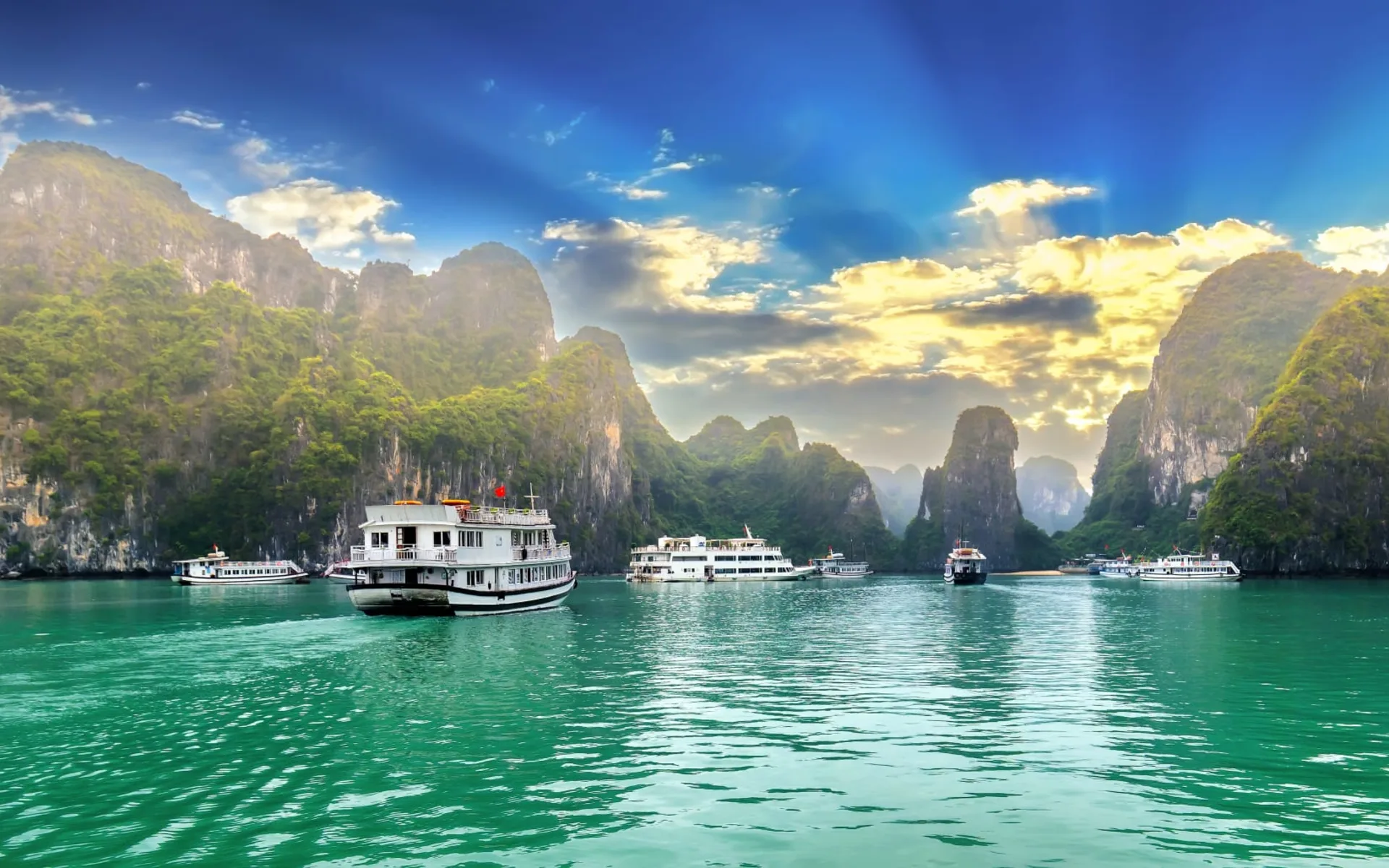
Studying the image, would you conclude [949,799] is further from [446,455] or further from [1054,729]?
[446,455]

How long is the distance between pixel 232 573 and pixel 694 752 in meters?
120

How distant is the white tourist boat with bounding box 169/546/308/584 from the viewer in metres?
117

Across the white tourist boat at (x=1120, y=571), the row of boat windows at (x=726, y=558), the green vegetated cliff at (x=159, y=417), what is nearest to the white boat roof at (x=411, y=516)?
the row of boat windows at (x=726, y=558)

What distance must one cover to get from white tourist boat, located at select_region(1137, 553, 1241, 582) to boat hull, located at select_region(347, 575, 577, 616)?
11591cm

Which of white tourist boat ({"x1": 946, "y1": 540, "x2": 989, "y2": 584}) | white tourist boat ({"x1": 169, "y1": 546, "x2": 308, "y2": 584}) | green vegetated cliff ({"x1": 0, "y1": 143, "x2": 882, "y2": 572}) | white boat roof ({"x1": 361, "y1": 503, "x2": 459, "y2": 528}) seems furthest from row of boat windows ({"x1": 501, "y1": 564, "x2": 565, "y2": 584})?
green vegetated cliff ({"x1": 0, "y1": 143, "x2": 882, "y2": 572})

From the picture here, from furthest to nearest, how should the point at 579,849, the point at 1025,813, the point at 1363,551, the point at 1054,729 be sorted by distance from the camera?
the point at 1363,551 < the point at 1054,729 < the point at 1025,813 < the point at 579,849

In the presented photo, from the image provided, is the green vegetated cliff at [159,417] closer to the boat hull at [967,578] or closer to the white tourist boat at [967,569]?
the white tourist boat at [967,569]

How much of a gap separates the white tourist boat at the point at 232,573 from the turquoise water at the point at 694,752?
79617mm

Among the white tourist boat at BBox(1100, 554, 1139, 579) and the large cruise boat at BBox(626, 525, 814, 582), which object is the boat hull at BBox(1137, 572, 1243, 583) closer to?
the white tourist boat at BBox(1100, 554, 1139, 579)

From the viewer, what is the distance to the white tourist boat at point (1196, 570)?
5320 inches

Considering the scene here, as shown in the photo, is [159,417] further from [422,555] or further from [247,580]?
[422,555]

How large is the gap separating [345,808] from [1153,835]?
13.3 m

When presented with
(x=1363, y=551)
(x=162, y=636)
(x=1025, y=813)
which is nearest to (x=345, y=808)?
(x=1025, y=813)

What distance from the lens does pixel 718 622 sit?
5922cm
